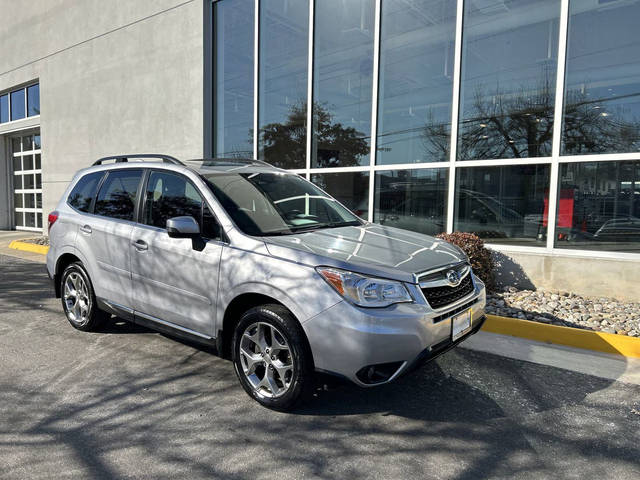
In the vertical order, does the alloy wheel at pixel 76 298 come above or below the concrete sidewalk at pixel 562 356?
above

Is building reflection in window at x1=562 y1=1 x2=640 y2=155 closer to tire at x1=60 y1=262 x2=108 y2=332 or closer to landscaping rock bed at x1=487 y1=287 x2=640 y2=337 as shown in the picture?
landscaping rock bed at x1=487 y1=287 x2=640 y2=337

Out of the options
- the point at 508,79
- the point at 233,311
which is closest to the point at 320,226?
the point at 233,311

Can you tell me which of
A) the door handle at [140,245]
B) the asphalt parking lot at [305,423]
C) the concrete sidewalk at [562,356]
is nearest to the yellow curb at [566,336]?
the concrete sidewalk at [562,356]

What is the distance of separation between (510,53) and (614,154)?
2354 millimetres

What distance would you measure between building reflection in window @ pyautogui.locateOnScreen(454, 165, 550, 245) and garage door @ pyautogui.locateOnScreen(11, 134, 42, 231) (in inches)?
599

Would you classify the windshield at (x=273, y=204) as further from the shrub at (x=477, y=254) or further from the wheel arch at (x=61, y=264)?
the shrub at (x=477, y=254)

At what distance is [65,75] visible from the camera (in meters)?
13.9

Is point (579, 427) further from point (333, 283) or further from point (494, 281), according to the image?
point (494, 281)

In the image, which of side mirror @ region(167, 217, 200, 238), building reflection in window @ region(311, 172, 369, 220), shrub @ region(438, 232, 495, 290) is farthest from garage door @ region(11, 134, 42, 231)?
side mirror @ region(167, 217, 200, 238)

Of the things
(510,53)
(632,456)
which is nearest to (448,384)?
(632,456)

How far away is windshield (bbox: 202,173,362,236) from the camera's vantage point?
3.57 meters

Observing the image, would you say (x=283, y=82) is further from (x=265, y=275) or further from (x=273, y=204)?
(x=265, y=275)

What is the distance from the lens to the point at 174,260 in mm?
3676

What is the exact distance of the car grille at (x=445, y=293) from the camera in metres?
3.02
